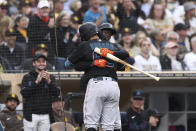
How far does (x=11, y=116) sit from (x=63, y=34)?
7.66 feet

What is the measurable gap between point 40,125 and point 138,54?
9.24ft

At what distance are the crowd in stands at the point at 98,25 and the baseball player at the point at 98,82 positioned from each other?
358 centimetres

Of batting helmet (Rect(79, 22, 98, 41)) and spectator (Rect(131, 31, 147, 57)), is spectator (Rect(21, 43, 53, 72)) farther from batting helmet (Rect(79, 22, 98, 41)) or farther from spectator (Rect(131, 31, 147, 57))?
batting helmet (Rect(79, 22, 98, 41))

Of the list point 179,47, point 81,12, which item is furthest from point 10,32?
point 179,47

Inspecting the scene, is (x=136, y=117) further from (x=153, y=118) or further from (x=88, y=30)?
(x=88, y=30)

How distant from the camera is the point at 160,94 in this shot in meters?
13.6

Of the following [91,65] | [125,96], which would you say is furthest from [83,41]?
[125,96]

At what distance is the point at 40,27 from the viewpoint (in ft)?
41.2

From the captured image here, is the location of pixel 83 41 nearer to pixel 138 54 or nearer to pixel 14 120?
pixel 14 120

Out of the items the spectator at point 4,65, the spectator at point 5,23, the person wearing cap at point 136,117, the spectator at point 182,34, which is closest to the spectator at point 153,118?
the person wearing cap at point 136,117

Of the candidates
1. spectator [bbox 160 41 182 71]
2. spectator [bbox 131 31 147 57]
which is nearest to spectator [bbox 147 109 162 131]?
spectator [bbox 160 41 182 71]

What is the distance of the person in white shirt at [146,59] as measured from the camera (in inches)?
494

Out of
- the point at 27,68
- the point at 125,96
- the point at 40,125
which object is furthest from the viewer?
the point at 125,96

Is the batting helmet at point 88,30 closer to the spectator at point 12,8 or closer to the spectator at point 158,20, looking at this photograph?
the spectator at point 12,8
